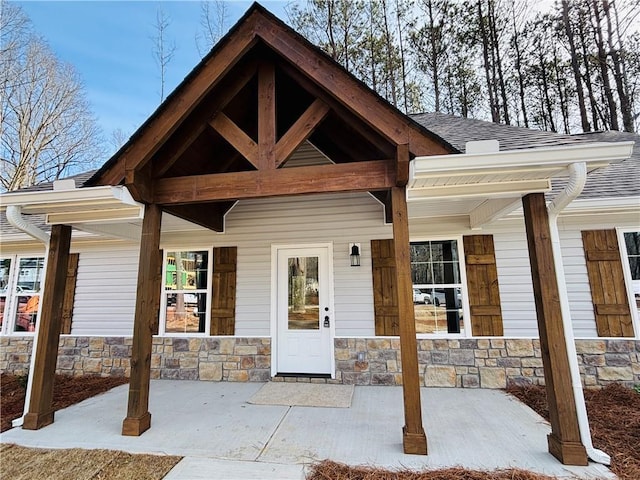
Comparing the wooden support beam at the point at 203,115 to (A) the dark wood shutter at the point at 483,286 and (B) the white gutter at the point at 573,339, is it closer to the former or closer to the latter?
(B) the white gutter at the point at 573,339

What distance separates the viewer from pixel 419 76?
1181cm

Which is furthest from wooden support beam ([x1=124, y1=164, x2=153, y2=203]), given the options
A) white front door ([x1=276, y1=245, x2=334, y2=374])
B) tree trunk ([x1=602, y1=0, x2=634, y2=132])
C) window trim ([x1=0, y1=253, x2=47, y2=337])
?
tree trunk ([x1=602, y1=0, x2=634, y2=132])

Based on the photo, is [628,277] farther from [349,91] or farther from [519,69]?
[519,69]

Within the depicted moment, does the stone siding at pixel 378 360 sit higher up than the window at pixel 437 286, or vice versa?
the window at pixel 437 286

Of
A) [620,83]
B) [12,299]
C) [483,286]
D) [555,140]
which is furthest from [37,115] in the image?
[620,83]

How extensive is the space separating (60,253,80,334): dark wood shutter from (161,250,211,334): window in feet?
6.29

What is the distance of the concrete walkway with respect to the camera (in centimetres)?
267

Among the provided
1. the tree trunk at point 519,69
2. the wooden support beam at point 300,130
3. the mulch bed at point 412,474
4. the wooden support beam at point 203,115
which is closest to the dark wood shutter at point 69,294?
the wooden support beam at point 203,115

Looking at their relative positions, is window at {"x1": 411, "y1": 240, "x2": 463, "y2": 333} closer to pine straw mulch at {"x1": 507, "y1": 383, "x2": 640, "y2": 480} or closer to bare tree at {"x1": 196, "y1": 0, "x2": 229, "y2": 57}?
pine straw mulch at {"x1": 507, "y1": 383, "x2": 640, "y2": 480}

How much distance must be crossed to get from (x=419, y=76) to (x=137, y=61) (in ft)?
32.3

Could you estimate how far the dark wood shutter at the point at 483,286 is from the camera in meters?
4.71

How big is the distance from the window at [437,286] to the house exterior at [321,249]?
22 mm

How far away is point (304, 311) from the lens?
205 inches

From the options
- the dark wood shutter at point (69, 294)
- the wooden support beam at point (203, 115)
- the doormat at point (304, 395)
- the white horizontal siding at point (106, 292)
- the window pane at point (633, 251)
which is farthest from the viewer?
the dark wood shutter at point (69, 294)
